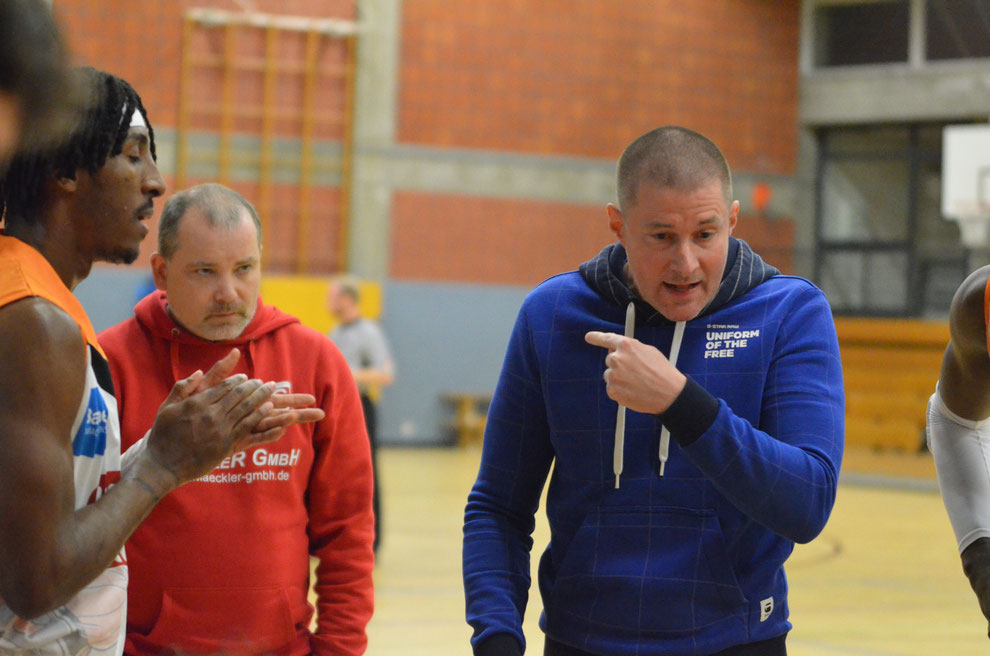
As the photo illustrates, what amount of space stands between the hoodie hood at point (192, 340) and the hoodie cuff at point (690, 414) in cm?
100

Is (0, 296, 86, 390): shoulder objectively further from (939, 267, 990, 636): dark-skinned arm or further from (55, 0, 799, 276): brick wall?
(55, 0, 799, 276): brick wall

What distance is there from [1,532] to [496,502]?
100 cm

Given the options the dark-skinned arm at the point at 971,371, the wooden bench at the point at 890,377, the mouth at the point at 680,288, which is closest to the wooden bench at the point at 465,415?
the wooden bench at the point at 890,377

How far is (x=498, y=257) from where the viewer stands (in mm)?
16281

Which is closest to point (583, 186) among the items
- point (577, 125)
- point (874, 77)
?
point (577, 125)

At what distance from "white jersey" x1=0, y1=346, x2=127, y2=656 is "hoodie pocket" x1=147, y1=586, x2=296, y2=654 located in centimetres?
57

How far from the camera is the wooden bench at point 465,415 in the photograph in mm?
16141

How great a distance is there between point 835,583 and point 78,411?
6582 millimetres

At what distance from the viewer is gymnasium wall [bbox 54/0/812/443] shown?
50.6 feet

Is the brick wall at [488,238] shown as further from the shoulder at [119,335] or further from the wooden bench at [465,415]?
the shoulder at [119,335]

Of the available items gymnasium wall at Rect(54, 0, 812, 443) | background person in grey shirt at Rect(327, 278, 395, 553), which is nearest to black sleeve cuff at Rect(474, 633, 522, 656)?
background person in grey shirt at Rect(327, 278, 395, 553)

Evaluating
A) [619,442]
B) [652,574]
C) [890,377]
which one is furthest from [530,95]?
[652,574]

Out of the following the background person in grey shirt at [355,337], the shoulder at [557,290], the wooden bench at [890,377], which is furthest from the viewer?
the wooden bench at [890,377]

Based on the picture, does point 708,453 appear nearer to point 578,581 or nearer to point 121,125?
point 578,581
